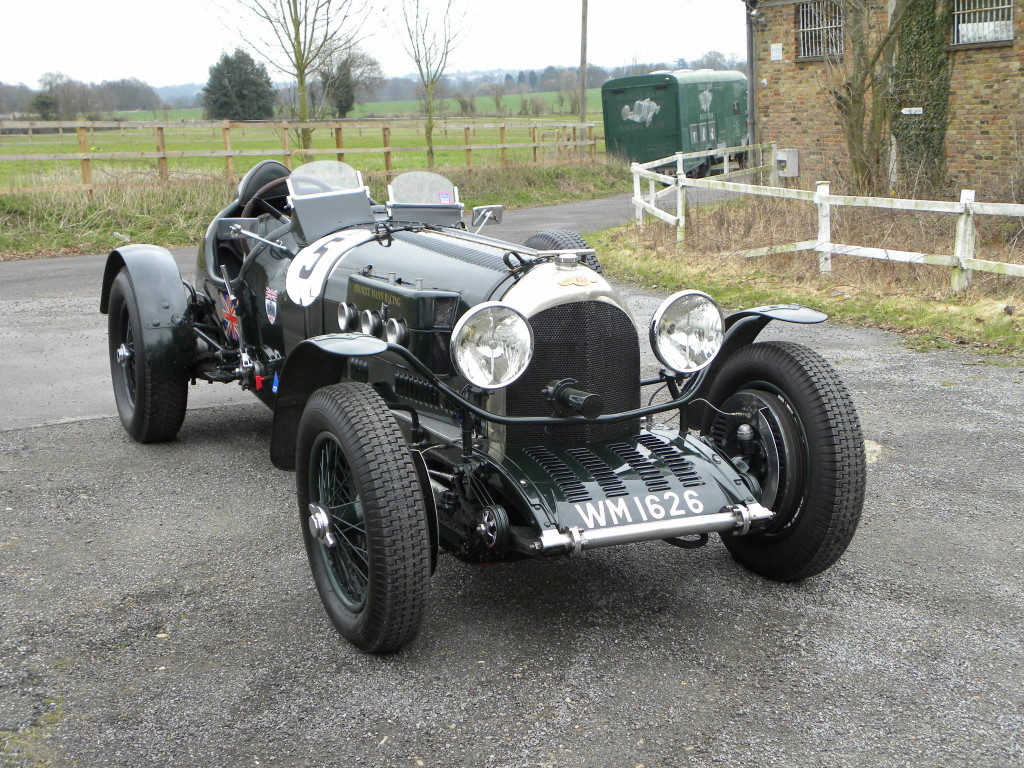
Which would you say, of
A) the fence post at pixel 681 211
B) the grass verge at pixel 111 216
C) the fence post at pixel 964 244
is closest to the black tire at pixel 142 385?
the fence post at pixel 964 244

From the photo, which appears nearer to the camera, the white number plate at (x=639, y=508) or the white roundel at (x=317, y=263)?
the white number plate at (x=639, y=508)

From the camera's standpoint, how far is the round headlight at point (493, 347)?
359cm

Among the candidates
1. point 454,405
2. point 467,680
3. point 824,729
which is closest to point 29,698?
point 467,680

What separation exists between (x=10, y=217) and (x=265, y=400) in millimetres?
12489

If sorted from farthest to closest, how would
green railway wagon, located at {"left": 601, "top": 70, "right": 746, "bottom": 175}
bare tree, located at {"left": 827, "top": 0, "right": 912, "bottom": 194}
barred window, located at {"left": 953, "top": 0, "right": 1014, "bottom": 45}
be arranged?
green railway wagon, located at {"left": 601, "top": 70, "right": 746, "bottom": 175} → barred window, located at {"left": 953, "top": 0, "right": 1014, "bottom": 45} → bare tree, located at {"left": 827, "top": 0, "right": 912, "bottom": 194}

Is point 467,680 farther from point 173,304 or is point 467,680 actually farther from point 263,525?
point 173,304

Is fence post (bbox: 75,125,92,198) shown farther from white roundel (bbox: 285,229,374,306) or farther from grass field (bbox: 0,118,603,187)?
white roundel (bbox: 285,229,374,306)

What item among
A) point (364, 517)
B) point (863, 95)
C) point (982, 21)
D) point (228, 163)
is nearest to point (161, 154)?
point (228, 163)

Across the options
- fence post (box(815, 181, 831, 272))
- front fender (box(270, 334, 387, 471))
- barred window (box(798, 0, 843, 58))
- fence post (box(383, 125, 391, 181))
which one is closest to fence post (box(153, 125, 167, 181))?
fence post (box(383, 125, 391, 181))

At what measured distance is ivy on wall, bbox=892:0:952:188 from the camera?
14.6 m

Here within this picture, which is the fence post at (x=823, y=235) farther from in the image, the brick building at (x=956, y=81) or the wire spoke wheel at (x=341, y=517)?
the wire spoke wheel at (x=341, y=517)

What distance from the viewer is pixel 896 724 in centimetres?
302

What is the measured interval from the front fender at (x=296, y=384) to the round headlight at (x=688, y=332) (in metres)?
1.18

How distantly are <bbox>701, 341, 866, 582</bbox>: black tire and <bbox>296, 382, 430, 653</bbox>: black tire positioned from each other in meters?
1.34
